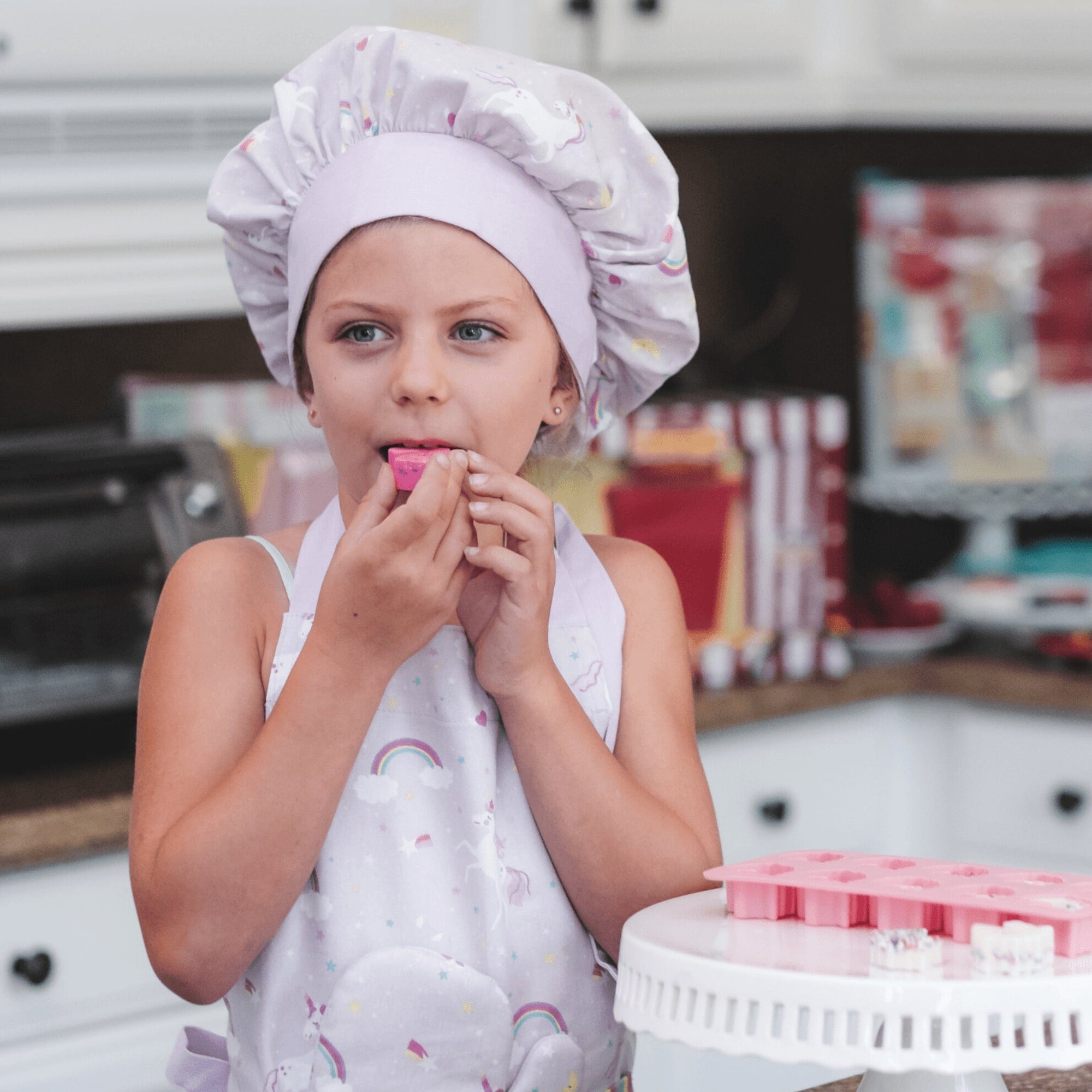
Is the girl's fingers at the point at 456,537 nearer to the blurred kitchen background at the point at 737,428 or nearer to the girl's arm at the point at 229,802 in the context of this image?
the girl's arm at the point at 229,802

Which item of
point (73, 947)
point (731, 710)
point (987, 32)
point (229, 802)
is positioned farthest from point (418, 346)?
point (987, 32)

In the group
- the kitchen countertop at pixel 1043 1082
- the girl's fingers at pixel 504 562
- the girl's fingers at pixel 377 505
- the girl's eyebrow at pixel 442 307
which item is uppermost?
the girl's eyebrow at pixel 442 307

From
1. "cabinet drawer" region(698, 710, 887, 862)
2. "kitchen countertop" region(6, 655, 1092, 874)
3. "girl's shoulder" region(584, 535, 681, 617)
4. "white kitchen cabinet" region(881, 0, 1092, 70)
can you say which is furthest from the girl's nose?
"white kitchen cabinet" region(881, 0, 1092, 70)

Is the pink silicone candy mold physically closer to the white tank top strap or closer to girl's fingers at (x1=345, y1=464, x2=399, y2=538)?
girl's fingers at (x1=345, y1=464, x2=399, y2=538)

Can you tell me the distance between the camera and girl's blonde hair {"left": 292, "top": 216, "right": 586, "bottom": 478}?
0.78 metres

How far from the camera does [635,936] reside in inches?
22.9

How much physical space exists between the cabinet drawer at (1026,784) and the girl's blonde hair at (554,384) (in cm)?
102

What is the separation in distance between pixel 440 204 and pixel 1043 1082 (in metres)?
0.53

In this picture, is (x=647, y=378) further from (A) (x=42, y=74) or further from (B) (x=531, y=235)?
(A) (x=42, y=74)

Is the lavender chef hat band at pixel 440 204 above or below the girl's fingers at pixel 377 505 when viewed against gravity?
above

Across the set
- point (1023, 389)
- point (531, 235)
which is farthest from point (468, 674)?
point (1023, 389)

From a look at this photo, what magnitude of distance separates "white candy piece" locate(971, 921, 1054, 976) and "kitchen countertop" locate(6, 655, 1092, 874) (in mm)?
986

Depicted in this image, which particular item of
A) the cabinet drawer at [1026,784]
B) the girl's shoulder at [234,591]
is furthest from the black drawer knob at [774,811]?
the girl's shoulder at [234,591]

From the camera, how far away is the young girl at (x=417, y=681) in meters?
0.72
